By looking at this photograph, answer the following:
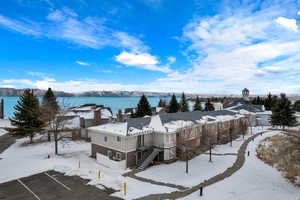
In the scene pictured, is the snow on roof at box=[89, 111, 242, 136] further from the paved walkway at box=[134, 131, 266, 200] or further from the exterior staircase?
the paved walkway at box=[134, 131, 266, 200]

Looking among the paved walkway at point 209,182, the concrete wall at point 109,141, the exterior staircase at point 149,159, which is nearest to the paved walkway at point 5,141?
the concrete wall at point 109,141

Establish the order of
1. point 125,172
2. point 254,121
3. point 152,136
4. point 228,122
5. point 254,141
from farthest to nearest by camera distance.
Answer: point 254,121
point 228,122
point 254,141
point 152,136
point 125,172

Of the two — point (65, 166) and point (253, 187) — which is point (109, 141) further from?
point (253, 187)

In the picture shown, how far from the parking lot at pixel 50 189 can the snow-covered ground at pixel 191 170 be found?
19.9ft

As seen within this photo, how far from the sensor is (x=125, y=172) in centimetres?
2139

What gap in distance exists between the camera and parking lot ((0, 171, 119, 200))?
15.2 meters

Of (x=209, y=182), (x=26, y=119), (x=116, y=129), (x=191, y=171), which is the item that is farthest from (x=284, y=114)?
(x=26, y=119)

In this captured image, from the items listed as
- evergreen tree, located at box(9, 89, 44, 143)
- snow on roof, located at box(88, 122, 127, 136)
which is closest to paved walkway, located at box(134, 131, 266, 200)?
snow on roof, located at box(88, 122, 127, 136)

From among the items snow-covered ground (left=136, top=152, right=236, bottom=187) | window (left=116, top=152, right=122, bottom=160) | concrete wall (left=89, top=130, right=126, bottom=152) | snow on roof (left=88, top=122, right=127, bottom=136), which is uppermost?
snow on roof (left=88, top=122, right=127, bottom=136)

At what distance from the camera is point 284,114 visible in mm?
47781

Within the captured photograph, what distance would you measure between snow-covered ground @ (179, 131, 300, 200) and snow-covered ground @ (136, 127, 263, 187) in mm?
2168

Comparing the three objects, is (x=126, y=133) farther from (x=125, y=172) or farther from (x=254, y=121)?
(x=254, y=121)

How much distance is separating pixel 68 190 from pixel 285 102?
53170 millimetres

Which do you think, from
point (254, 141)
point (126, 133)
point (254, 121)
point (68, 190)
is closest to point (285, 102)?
point (254, 121)
